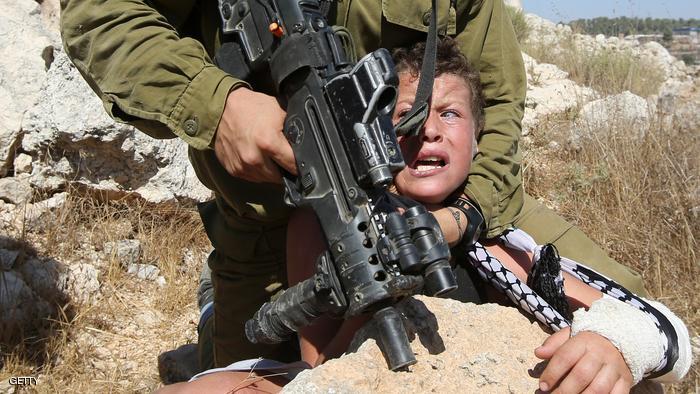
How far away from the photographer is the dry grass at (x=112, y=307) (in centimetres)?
316

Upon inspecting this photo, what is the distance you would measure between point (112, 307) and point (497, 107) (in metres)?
2.19

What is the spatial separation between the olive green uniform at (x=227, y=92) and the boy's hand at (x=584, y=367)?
61cm

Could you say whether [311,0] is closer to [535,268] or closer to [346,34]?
[346,34]

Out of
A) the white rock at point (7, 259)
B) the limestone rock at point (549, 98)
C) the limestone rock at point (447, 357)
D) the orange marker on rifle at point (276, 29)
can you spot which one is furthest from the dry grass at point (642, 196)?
the white rock at point (7, 259)

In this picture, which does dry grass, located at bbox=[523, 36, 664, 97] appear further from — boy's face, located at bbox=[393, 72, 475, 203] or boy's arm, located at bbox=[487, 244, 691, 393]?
Result: boy's arm, located at bbox=[487, 244, 691, 393]

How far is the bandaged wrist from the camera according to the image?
1.70m

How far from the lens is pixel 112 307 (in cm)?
362

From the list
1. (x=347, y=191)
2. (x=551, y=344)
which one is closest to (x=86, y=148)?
(x=347, y=191)

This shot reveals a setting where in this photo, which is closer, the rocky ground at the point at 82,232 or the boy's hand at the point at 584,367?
the boy's hand at the point at 584,367

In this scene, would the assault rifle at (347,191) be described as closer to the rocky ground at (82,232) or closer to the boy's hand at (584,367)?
the boy's hand at (584,367)

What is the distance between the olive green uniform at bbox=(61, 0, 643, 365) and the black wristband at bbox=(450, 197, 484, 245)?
0.04 metres

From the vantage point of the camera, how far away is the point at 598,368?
1.66 metres

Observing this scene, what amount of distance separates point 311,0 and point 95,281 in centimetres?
236
